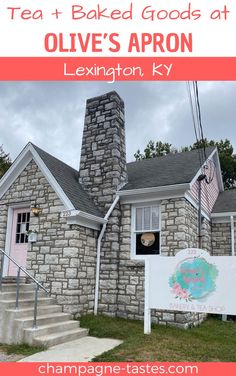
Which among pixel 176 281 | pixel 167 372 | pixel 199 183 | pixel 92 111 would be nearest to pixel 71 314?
pixel 176 281

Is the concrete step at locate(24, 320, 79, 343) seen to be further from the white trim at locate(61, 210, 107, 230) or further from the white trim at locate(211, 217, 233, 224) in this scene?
the white trim at locate(211, 217, 233, 224)

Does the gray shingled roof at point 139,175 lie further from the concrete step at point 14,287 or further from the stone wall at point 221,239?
the stone wall at point 221,239

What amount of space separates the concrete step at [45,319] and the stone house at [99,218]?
0.37 metres

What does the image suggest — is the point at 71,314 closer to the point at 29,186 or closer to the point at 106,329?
the point at 106,329

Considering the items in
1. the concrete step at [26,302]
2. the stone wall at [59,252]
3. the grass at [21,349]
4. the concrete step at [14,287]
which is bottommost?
the grass at [21,349]

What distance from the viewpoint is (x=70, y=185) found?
9633mm

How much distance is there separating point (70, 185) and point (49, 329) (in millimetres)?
4026

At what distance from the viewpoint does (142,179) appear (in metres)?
10.3

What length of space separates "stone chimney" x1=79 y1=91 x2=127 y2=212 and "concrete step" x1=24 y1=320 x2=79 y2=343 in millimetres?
3329

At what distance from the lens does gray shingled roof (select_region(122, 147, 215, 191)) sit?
9359 mm

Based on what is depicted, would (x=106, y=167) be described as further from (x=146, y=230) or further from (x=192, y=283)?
(x=192, y=283)

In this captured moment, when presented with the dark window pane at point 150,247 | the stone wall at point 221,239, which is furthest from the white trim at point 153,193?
→ the stone wall at point 221,239

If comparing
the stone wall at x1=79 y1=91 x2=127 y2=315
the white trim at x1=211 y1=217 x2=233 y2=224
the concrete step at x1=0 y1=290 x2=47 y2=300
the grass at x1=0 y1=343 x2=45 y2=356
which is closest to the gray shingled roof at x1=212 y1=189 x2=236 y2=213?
the white trim at x1=211 y1=217 x2=233 y2=224

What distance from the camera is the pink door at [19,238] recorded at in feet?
31.6
